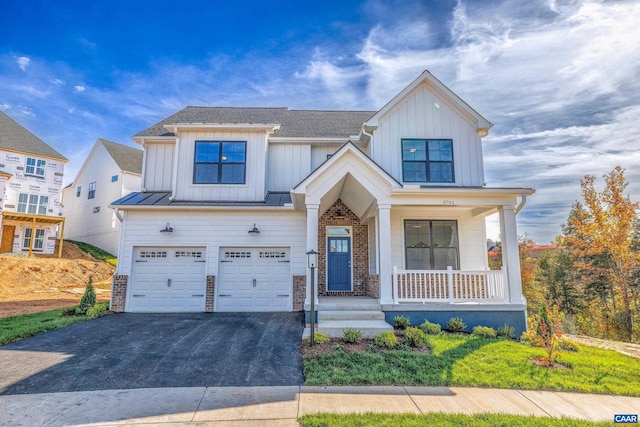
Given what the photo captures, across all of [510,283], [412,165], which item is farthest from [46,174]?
[510,283]

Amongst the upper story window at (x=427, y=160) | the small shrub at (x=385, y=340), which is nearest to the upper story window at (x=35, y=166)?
the upper story window at (x=427, y=160)

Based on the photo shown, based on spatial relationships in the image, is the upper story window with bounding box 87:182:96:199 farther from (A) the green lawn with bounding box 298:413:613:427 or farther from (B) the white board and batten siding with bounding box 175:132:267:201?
(A) the green lawn with bounding box 298:413:613:427

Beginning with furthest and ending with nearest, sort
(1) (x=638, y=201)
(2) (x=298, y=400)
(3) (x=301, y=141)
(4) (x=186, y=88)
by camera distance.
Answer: (1) (x=638, y=201) → (4) (x=186, y=88) → (3) (x=301, y=141) → (2) (x=298, y=400)

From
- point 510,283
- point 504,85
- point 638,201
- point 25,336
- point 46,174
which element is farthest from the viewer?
point 46,174

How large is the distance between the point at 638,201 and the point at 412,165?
1653cm

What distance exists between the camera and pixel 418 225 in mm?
11453

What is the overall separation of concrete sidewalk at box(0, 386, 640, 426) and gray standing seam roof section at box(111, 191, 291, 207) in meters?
7.32

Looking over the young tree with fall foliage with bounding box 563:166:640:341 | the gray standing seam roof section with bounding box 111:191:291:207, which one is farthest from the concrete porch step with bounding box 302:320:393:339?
the young tree with fall foliage with bounding box 563:166:640:341

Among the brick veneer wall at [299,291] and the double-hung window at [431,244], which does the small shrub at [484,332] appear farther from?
the brick veneer wall at [299,291]

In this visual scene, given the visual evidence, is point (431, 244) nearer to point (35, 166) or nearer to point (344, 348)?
point (344, 348)

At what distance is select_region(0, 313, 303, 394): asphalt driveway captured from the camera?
Result: 5176 mm

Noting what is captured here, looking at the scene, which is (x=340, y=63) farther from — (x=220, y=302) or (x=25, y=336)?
(x=25, y=336)

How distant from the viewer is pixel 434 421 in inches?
157

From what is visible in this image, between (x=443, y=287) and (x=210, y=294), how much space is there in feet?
24.7
